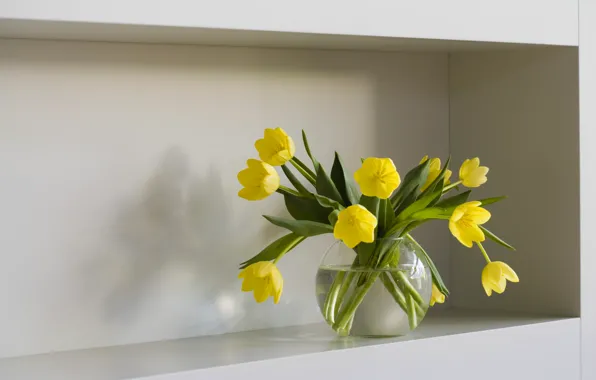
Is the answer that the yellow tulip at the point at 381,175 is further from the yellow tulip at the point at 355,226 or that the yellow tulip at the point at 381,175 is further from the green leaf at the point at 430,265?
the green leaf at the point at 430,265

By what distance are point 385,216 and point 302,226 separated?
0.12 m

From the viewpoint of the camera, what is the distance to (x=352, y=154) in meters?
1.52

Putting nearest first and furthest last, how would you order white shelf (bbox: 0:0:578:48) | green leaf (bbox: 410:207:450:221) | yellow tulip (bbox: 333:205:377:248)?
white shelf (bbox: 0:0:578:48) < yellow tulip (bbox: 333:205:377:248) < green leaf (bbox: 410:207:450:221)

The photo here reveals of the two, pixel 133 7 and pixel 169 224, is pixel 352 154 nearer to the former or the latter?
pixel 169 224

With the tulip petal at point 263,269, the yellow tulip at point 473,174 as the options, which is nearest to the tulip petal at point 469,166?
the yellow tulip at point 473,174

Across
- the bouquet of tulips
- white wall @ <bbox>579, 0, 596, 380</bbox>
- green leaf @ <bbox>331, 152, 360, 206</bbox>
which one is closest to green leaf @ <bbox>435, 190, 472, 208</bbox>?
the bouquet of tulips

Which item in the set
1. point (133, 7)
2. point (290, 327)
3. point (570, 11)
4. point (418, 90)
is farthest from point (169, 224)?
point (570, 11)

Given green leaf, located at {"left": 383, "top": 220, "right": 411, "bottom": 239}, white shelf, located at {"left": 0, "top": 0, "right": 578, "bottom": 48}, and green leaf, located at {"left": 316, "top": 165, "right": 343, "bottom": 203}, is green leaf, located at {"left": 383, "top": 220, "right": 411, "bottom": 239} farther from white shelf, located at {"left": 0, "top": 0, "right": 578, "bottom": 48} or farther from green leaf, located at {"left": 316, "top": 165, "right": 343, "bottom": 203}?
white shelf, located at {"left": 0, "top": 0, "right": 578, "bottom": 48}

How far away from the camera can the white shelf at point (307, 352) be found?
1.14 m

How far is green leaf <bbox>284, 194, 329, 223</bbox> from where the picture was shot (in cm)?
133

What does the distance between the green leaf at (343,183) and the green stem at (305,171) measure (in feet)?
0.09

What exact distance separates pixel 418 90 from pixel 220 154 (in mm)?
397

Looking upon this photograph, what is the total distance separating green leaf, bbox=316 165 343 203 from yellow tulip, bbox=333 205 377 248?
8 cm

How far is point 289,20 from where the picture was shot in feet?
3.90
